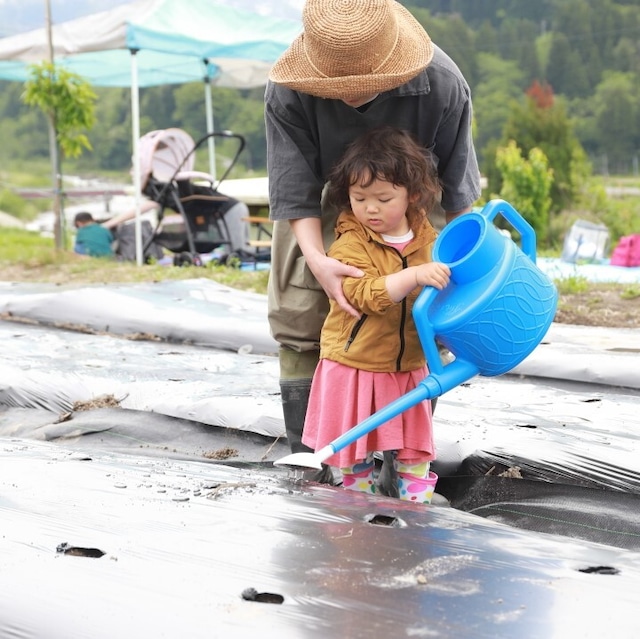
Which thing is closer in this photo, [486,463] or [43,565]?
[43,565]

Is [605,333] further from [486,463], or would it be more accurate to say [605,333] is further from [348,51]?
[348,51]

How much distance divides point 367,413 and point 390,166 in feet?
1.59

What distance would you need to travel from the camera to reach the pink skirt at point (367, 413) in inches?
78.7

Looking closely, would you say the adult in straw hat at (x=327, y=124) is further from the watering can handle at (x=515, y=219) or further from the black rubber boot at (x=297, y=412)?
the watering can handle at (x=515, y=219)

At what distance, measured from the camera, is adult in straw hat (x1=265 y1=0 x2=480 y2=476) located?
6.07 ft

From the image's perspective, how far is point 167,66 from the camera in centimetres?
1069

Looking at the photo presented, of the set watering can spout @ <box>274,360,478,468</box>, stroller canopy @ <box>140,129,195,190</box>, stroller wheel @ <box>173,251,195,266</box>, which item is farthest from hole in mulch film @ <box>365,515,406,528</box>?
stroller canopy @ <box>140,129,195,190</box>

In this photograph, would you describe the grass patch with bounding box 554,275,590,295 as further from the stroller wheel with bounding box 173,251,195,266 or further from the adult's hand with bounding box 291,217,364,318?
the adult's hand with bounding box 291,217,364,318

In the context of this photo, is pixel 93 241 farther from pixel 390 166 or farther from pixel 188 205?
pixel 390 166

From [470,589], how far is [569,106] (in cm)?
3404

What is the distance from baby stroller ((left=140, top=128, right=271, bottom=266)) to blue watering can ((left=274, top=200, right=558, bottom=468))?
5348 millimetres

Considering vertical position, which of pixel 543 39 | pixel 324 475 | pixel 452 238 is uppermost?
pixel 543 39

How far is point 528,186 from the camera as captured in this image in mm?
10398

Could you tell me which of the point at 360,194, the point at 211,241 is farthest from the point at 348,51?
the point at 211,241
